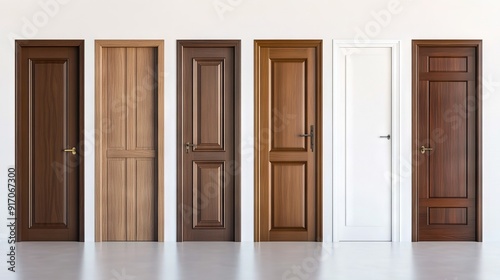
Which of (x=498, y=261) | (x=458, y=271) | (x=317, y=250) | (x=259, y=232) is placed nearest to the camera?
(x=458, y=271)

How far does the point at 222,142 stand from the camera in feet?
24.7

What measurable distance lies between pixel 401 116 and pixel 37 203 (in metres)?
4.03

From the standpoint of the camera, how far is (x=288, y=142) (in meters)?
7.51

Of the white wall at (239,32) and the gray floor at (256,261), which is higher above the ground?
the white wall at (239,32)

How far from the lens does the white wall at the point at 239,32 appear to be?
7465 mm

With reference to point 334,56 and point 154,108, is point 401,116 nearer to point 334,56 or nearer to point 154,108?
point 334,56

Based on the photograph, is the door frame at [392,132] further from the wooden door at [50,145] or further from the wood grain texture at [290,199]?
the wooden door at [50,145]

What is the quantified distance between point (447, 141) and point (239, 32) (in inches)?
99.9

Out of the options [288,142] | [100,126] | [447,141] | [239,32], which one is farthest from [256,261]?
[447,141]

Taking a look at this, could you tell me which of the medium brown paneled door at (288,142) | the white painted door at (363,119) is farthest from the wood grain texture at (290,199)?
the white painted door at (363,119)

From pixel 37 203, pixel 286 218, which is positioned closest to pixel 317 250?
pixel 286 218

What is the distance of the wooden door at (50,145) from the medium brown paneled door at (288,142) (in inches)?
78.4

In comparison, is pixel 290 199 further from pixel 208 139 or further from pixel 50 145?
pixel 50 145

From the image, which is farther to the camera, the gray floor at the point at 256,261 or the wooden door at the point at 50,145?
the wooden door at the point at 50,145
